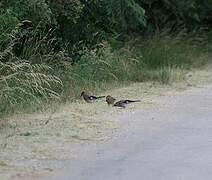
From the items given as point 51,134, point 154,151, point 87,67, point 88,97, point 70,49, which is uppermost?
point 70,49

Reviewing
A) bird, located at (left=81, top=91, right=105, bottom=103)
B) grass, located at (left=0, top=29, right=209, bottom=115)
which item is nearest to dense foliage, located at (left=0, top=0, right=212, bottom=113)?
grass, located at (left=0, top=29, right=209, bottom=115)

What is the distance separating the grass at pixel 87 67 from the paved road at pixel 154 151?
1.81 metres

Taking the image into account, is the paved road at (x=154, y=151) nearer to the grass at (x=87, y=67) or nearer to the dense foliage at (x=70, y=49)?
the grass at (x=87, y=67)

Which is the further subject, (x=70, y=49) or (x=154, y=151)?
(x=70, y=49)

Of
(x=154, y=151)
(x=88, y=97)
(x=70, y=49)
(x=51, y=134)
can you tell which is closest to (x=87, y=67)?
(x=70, y=49)

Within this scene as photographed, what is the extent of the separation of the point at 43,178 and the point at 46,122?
3093mm

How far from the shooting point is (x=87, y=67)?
15.9 metres

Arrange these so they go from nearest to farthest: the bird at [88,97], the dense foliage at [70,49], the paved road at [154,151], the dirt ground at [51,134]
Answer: the paved road at [154,151]
the dirt ground at [51,134]
the dense foliage at [70,49]
the bird at [88,97]

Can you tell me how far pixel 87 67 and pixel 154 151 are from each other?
7.15 metres

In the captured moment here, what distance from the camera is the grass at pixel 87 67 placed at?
11648 mm

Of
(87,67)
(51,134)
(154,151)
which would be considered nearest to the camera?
(154,151)

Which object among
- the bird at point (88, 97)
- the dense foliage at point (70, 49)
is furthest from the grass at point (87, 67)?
the bird at point (88, 97)

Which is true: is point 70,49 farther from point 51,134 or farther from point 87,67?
point 51,134

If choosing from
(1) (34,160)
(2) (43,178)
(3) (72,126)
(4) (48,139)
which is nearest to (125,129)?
(3) (72,126)
